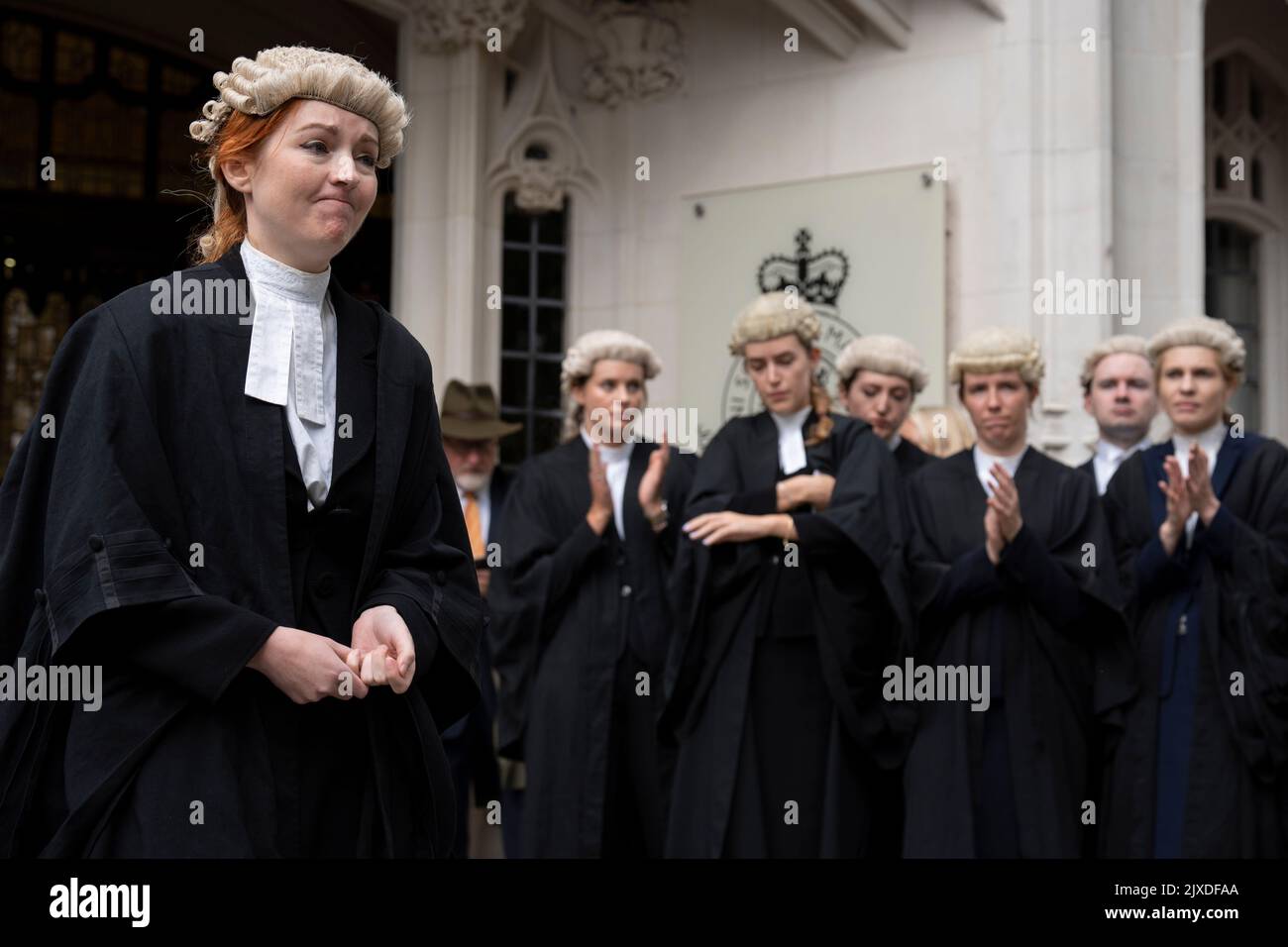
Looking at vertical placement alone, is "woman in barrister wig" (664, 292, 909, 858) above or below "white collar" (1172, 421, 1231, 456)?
below

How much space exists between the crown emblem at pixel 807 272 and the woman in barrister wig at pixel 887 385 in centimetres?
240

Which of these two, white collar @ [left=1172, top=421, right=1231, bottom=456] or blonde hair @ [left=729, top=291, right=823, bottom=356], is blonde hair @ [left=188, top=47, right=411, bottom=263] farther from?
white collar @ [left=1172, top=421, right=1231, bottom=456]

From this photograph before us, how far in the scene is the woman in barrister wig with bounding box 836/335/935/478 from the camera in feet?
25.3

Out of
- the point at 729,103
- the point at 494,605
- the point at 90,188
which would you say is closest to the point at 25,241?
the point at 90,188

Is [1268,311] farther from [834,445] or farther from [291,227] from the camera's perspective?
[291,227]

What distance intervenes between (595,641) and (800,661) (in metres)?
1.02

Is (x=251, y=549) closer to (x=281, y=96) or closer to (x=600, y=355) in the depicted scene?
(x=281, y=96)

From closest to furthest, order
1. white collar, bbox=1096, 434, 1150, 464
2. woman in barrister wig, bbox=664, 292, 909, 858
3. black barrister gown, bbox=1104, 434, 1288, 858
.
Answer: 1. black barrister gown, bbox=1104, 434, 1288, 858
2. woman in barrister wig, bbox=664, 292, 909, 858
3. white collar, bbox=1096, 434, 1150, 464

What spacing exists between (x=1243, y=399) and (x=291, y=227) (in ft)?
36.8

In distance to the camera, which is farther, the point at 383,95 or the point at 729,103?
the point at 729,103

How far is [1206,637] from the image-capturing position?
6.55m

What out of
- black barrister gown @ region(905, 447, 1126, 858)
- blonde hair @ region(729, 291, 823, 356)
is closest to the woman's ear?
blonde hair @ region(729, 291, 823, 356)

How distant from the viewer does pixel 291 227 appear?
3.04 metres

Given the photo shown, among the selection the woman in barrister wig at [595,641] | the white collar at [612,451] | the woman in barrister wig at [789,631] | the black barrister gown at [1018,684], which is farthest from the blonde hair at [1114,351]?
the white collar at [612,451]
